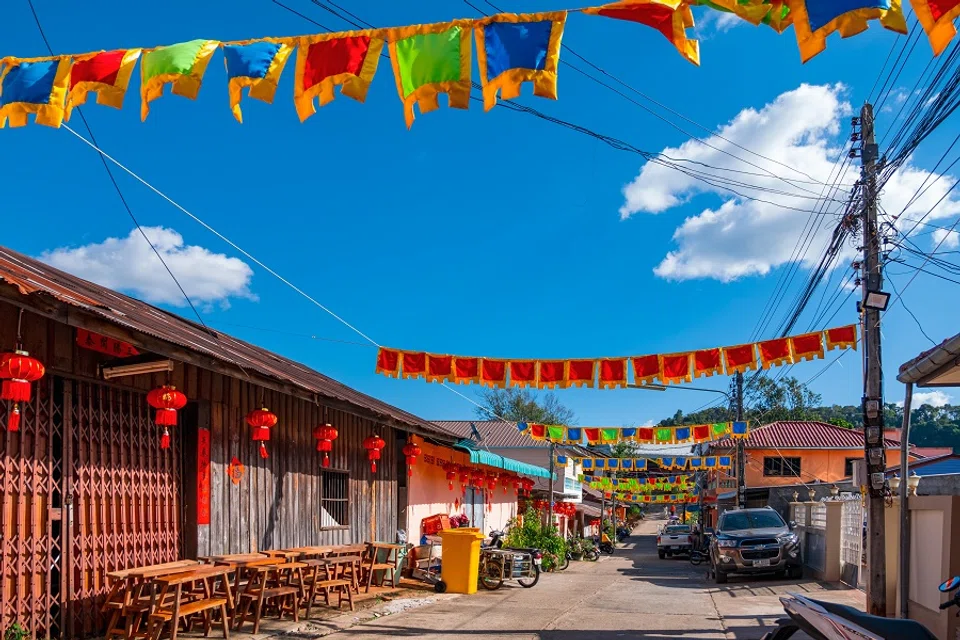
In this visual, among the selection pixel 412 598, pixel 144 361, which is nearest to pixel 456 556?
Result: pixel 412 598

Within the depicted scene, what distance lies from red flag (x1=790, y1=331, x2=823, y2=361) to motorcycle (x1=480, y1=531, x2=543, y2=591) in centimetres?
669

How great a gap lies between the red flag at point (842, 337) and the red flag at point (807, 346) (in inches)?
7.0

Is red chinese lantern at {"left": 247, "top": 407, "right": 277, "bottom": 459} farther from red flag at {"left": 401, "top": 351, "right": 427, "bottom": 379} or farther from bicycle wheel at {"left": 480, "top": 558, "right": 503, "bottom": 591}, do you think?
red flag at {"left": 401, "top": 351, "right": 427, "bottom": 379}

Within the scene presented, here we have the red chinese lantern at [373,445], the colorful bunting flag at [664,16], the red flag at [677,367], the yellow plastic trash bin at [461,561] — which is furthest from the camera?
the red flag at [677,367]

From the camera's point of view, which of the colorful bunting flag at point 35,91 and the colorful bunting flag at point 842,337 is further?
the colorful bunting flag at point 842,337

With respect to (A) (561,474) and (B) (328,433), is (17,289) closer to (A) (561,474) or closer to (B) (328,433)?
(B) (328,433)

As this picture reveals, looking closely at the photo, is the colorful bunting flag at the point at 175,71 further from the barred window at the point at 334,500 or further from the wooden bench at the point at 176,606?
the barred window at the point at 334,500

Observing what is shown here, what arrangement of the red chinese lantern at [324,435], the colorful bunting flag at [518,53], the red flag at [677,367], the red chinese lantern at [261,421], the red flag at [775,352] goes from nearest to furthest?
the colorful bunting flag at [518,53] → the red chinese lantern at [261,421] → the red chinese lantern at [324,435] → the red flag at [775,352] → the red flag at [677,367]

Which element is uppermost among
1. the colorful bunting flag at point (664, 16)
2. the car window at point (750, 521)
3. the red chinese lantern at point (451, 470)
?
the colorful bunting flag at point (664, 16)

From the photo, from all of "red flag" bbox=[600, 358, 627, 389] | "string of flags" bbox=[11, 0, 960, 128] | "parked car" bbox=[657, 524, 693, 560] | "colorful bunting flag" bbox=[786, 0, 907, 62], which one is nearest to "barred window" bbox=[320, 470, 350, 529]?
"red flag" bbox=[600, 358, 627, 389]

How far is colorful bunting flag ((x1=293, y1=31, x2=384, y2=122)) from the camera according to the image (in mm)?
6406

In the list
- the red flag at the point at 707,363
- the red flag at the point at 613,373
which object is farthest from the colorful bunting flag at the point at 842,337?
the red flag at the point at 613,373

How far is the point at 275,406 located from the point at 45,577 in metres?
4.80

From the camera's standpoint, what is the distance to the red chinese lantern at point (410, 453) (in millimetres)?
17250
